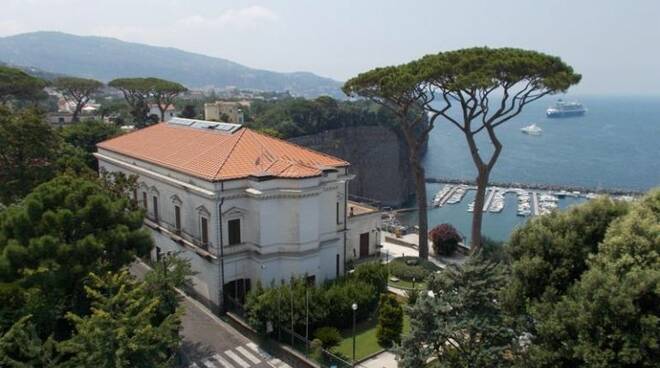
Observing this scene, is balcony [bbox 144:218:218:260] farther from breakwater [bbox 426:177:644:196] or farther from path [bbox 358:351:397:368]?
breakwater [bbox 426:177:644:196]

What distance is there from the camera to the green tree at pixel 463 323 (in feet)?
48.4

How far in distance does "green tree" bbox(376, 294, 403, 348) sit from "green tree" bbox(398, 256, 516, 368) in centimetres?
415

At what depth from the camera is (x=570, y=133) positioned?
179 m

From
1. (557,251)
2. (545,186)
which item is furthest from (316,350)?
(545,186)

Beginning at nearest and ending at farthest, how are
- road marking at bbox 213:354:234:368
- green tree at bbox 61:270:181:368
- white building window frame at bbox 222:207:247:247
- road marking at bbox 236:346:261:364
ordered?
green tree at bbox 61:270:181:368
road marking at bbox 213:354:234:368
road marking at bbox 236:346:261:364
white building window frame at bbox 222:207:247:247

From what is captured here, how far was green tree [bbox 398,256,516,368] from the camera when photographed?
1475 centimetres

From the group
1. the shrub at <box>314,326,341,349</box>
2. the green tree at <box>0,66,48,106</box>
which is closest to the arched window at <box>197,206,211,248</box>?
the shrub at <box>314,326,341,349</box>

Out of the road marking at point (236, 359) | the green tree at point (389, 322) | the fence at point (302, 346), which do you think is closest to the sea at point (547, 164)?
the green tree at point (389, 322)

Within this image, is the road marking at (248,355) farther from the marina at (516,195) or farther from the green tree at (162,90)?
the marina at (516,195)

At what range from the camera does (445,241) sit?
3425 centimetres

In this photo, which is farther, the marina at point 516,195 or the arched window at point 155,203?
the marina at point 516,195

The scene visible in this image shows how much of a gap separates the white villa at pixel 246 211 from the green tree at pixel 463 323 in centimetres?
1016

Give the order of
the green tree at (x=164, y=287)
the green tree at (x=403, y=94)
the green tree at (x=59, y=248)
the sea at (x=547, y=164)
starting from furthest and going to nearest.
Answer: the sea at (x=547, y=164) < the green tree at (x=403, y=94) < the green tree at (x=164, y=287) < the green tree at (x=59, y=248)

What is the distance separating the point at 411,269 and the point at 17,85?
48.7 meters
